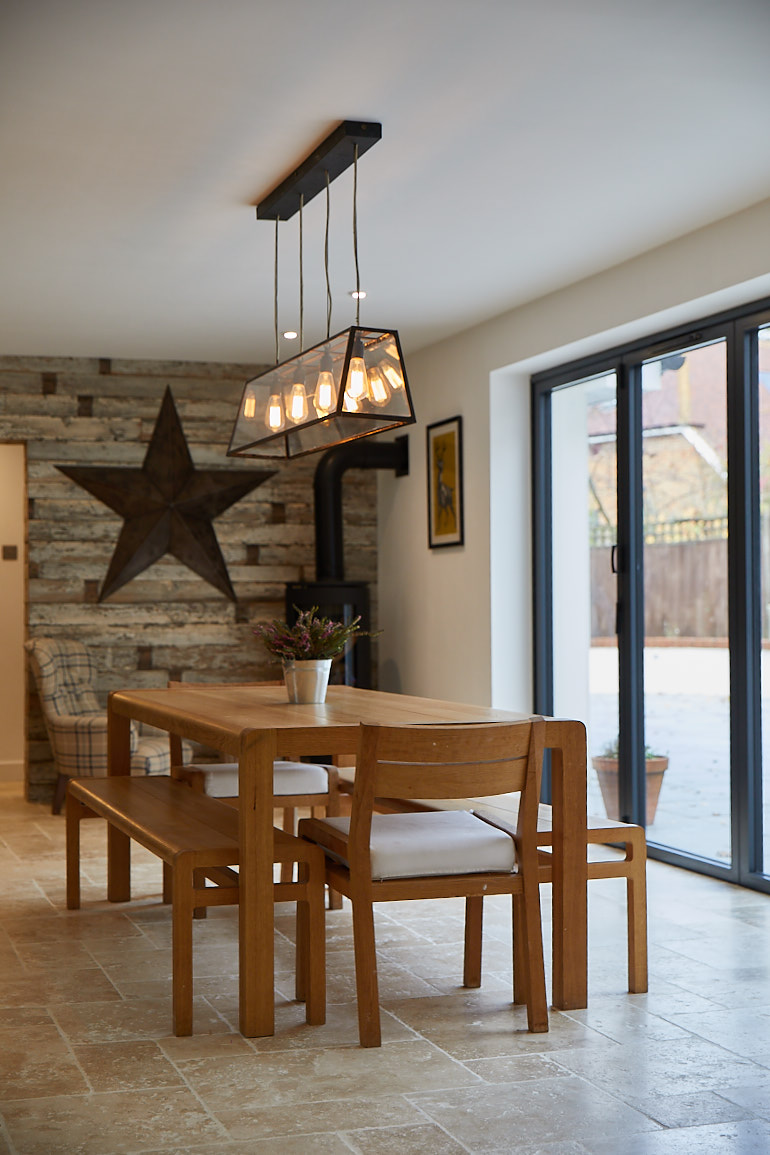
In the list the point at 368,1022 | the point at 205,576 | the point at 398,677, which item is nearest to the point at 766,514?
the point at 368,1022

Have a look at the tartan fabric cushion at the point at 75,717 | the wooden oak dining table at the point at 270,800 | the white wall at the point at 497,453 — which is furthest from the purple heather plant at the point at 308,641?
the tartan fabric cushion at the point at 75,717

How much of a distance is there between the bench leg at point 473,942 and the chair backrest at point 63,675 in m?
3.58

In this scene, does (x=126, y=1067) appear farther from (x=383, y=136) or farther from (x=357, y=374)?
(x=383, y=136)

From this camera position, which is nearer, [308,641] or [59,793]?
[308,641]

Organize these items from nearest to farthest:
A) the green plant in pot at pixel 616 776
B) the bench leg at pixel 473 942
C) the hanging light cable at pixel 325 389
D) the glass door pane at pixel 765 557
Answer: the bench leg at pixel 473 942 < the hanging light cable at pixel 325 389 < the glass door pane at pixel 765 557 < the green plant in pot at pixel 616 776

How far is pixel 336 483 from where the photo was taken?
707 centimetres

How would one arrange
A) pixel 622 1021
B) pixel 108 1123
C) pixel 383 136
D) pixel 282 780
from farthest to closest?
pixel 282 780 → pixel 383 136 → pixel 622 1021 → pixel 108 1123

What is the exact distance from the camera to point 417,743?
287 cm

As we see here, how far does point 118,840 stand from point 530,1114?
219 centimetres

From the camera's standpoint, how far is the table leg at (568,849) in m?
3.12

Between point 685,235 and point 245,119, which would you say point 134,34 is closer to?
point 245,119

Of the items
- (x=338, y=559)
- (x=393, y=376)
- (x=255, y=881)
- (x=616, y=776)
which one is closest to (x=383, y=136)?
(x=393, y=376)

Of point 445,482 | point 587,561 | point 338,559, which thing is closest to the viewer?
point 587,561

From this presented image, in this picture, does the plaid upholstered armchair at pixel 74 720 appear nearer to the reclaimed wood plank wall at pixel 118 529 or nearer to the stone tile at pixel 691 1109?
the reclaimed wood plank wall at pixel 118 529
